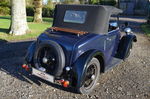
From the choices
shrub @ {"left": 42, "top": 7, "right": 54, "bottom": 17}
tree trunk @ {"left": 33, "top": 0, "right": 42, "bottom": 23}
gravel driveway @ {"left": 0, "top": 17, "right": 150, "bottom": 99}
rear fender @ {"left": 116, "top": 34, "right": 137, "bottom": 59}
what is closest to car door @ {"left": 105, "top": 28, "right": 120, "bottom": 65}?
rear fender @ {"left": 116, "top": 34, "right": 137, "bottom": 59}

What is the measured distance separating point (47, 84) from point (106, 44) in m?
1.78

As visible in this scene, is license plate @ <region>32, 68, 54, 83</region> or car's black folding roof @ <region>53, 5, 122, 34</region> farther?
car's black folding roof @ <region>53, 5, 122, 34</region>

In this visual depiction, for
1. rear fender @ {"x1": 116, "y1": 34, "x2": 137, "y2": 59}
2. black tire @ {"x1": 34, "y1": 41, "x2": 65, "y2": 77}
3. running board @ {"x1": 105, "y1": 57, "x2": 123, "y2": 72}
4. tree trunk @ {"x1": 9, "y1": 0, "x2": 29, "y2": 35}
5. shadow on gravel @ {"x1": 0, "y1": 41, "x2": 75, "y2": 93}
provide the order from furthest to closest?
tree trunk @ {"x1": 9, "y1": 0, "x2": 29, "y2": 35}
rear fender @ {"x1": 116, "y1": 34, "x2": 137, "y2": 59}
running board @ {"x1": 105, "y1": 57, "x2": 123, "y2": 72}
shadow on gravel @ {"x1": 0, "y1": 41, "x2": 75, "y2": 93}
black tire @ {"x1": 34, "y1": 41, "x2": 65, "y2": 77}

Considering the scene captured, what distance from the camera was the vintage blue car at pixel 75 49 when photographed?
4.00m

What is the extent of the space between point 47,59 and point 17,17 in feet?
22.6

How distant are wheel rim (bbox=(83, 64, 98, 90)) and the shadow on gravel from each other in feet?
1.19

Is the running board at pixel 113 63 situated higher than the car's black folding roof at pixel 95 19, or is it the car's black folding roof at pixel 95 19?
the car's black folding roof at pixel 95 19

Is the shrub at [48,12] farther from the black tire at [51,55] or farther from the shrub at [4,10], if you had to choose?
the black tire at [51,55]

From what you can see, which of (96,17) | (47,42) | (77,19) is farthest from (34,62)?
(96,17)

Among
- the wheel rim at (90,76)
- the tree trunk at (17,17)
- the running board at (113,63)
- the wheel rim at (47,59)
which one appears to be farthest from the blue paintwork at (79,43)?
the tree trunk at (17,17)

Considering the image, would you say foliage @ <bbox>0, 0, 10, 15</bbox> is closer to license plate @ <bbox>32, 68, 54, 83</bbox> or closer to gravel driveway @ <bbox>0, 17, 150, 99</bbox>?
→ gravel driveway @ <bbox>0, 17, 150, 99</bbox>

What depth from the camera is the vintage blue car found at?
13.1ft

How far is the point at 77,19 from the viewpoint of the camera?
4922mm

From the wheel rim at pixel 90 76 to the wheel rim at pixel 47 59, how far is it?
762 mm
